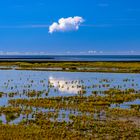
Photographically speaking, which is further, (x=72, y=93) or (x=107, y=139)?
(x=72, y=93)

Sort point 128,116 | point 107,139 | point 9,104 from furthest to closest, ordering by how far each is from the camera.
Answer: point 9,104
point 128,116
point 107,139

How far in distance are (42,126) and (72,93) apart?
605 inches

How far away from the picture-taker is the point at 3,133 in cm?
1761

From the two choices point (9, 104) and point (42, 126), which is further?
point (9, 104)

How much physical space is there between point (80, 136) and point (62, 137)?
0.91 m

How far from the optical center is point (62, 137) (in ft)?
55.8

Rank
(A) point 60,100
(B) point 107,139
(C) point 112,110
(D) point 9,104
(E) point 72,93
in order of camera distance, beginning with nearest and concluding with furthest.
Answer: (B) point 107,139
(C) point 112,110
(D) point 9,104
(A) point 60,100
(E) point 72,93

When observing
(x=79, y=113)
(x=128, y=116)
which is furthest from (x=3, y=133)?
(x=128, y=116)

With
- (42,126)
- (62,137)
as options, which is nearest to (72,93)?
(42,126)

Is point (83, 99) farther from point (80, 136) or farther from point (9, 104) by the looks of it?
point (80, 136)

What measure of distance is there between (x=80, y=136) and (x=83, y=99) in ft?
42.1

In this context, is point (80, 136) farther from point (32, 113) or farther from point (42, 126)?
point (32, 113)

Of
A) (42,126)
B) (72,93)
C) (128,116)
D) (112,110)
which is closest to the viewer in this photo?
(42,126)

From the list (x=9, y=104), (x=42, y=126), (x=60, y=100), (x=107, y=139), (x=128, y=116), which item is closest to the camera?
(x=107, y=139)
